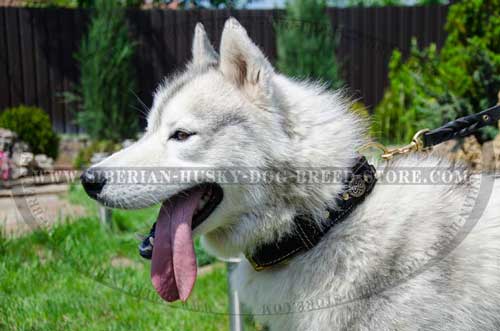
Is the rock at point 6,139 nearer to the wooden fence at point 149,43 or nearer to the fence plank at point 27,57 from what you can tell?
the fence plank at point 27,57

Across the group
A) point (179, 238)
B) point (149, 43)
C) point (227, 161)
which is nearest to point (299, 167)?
point (227, 161)

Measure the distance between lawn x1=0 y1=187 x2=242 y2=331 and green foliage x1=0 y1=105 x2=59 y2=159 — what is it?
160 inches

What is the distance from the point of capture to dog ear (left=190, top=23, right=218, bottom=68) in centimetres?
222

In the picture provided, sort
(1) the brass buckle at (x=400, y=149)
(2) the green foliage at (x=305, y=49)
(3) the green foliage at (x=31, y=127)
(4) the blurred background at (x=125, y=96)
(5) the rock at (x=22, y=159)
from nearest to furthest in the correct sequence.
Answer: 1. (1) the brass buckle at (x=400, y=149)
2. (4) the blurred background at (x=125, y=96)
3. (5) the rock at (x=22, y=159)
4. (2) the green foliage at (x=305, y=49)
5. (3) the green foliage at (x=31, y=127)

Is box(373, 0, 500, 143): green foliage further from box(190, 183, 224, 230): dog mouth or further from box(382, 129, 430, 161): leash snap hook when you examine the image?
box(190, 183, 224, 230): dog mouth

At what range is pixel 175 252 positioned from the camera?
1.80 metres

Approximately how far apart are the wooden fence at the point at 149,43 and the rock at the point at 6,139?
5.33 ft

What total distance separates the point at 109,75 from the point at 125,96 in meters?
0.50

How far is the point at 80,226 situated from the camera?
4.59 meters

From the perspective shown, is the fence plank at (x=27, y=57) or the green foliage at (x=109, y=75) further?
the fence plank at (x=27, y=57)

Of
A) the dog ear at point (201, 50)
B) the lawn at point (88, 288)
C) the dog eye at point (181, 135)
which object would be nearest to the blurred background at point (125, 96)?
the lawn at point (88, 288)

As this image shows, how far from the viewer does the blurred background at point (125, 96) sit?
333cm

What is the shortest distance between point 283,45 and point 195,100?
6.23 m

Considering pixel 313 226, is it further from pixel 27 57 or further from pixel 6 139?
pixel 27 57
